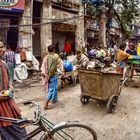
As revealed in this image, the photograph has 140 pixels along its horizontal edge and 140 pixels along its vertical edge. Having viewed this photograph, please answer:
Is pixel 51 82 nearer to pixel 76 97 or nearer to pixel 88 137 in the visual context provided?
pixel 76 97

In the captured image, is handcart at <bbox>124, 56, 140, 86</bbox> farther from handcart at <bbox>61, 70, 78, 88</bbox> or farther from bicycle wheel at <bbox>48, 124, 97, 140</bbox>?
bicycle wheel at <bbox>48, 124, 97, 140</bbox>

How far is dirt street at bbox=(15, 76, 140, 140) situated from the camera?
636 cm

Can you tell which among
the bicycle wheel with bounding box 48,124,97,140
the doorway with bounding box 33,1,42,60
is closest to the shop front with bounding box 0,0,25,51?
the doorway with bounding box 33,1,42,60

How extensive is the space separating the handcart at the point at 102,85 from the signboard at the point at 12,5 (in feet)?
25.0

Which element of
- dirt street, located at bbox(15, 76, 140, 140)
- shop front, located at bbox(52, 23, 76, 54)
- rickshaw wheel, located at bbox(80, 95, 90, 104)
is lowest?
dirt street, located at bbox(15, 76, 140, 140)

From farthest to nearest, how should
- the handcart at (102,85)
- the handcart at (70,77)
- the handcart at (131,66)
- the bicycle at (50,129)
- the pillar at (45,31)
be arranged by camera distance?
the pillar at (45,31) < the handcart at (70,77) < the handcart at (131,66) < the handcart at (102,85) < the bicycle at (50,129)

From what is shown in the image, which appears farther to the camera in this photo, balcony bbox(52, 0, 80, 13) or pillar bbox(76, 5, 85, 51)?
pillar bbox(76, 5, 85, 51)

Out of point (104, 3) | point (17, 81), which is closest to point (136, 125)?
point (17, 81)

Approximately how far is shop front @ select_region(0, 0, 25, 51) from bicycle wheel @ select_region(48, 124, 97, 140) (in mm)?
9689

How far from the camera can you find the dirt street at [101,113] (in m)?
6.36

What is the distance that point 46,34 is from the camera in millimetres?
16984

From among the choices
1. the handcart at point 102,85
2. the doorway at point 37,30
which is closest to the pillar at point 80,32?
the doorway at point 37,30

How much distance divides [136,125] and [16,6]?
976 centimetres

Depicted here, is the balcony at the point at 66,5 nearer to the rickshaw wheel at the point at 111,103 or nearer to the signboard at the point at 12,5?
the signboard at the point at 12,5
